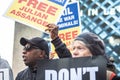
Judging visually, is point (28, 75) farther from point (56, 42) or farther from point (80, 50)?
point (80, 50)

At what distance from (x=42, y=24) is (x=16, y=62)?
1.84 ft

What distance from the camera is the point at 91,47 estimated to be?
1.50m

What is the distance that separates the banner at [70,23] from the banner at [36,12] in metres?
0.07

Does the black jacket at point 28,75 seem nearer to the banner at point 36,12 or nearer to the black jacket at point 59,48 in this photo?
the black jacket at point 59,48

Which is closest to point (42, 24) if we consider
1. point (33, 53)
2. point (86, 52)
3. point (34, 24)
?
point (34, 24)

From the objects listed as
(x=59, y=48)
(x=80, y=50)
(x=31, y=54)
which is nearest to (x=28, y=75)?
(x=31, y=54)

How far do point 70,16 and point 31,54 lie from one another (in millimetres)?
993

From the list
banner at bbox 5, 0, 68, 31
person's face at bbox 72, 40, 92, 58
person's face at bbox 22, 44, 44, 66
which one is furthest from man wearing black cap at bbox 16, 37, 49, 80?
banner at bbox 5, 0, 68, 31

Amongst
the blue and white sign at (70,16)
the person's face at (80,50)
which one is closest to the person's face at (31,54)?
the person's face at (80,50)

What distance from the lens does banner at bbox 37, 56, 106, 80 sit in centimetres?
134

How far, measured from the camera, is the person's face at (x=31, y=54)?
Answer: 72.7 inches

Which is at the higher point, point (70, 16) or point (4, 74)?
point (70, 16)

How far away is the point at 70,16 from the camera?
2793mm

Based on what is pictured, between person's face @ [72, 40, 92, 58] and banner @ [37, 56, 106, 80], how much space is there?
11 cm
